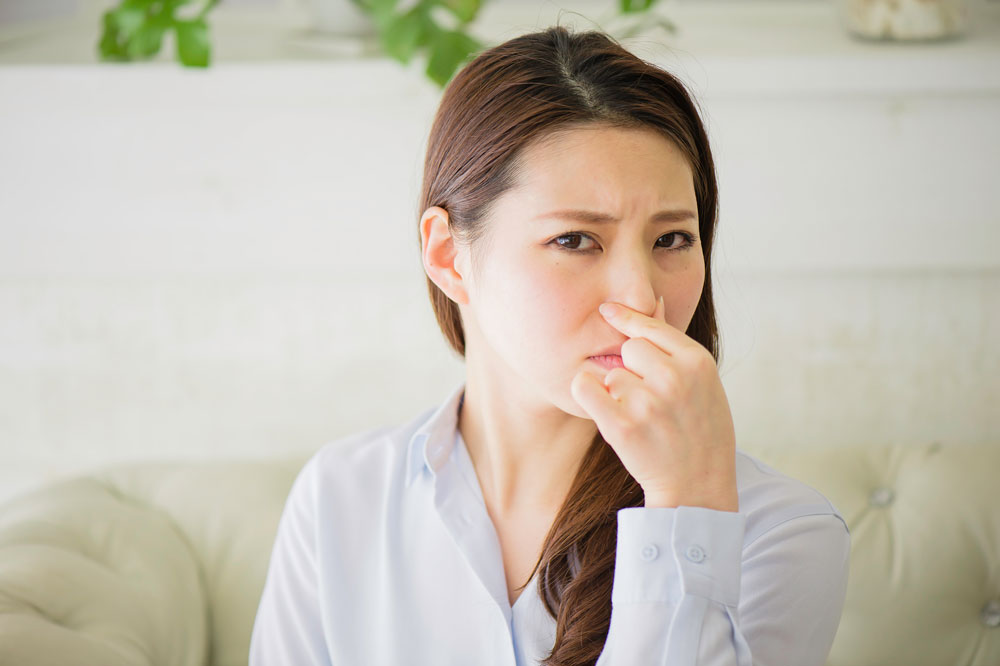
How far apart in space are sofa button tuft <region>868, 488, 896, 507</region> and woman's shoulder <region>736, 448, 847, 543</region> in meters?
0.48

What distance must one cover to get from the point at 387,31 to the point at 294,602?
2.69 feet

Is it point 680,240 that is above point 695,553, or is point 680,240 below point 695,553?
above

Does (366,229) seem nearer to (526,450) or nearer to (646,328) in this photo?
(526,450)

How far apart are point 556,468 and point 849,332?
0.76 metres

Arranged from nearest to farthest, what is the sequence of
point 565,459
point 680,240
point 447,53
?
point 680,240 → point 565,459 → point 447,53

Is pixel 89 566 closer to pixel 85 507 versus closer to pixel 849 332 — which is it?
pixel 85 507

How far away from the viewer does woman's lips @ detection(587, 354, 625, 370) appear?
85 cm

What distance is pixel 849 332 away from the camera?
1557 mm

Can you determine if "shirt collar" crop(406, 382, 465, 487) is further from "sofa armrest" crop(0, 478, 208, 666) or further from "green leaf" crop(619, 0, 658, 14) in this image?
"green leaf" crop(619, 0, 658, 14)

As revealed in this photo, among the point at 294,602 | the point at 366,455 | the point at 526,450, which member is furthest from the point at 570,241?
the point at 294,602

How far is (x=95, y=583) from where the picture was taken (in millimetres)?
1209

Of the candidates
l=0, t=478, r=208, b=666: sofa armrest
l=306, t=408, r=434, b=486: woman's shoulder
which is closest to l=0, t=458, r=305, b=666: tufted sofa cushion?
l=0, t=478, r=208, b=666: sofa armrest

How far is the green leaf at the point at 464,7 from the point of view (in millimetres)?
1404

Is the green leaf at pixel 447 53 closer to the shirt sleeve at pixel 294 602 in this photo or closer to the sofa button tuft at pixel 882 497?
the shirt sleeve at pixel 294 602
